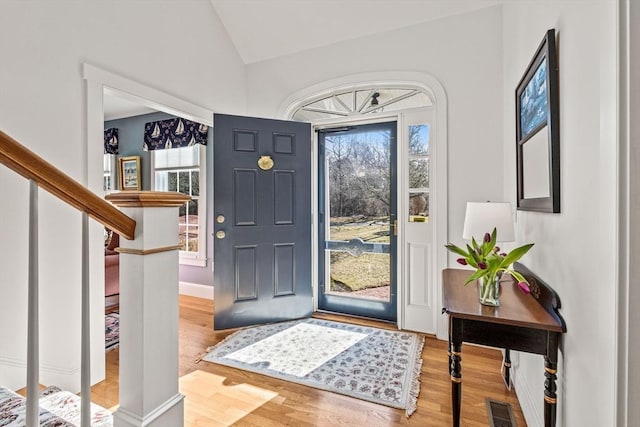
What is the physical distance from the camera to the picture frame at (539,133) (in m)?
1.32

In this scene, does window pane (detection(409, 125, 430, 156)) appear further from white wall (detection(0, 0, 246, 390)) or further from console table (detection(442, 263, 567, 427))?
white wall (detection(0, 0, 246, 390))

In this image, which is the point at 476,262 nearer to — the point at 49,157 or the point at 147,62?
the point at 49,157

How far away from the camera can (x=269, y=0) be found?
2902 millimetres

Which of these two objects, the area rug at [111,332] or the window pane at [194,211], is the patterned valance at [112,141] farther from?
the area rug at [111,332]

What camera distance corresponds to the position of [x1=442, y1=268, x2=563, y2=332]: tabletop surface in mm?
1236

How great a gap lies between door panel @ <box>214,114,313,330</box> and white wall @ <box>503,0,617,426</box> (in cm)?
204

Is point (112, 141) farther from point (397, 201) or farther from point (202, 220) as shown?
point (397, 201)

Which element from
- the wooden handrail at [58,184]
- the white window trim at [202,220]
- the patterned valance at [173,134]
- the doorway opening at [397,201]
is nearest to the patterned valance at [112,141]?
the patterned valance at [173,134]

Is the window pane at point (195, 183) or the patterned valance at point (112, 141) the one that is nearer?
the window pane at point (195, 183)

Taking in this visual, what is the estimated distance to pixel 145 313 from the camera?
919 millimetres

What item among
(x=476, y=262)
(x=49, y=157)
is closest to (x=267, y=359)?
(x=476, y=262)

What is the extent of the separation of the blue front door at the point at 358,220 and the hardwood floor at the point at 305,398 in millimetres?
882

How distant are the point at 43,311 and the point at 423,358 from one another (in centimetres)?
252

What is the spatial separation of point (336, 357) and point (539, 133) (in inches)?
76.2
